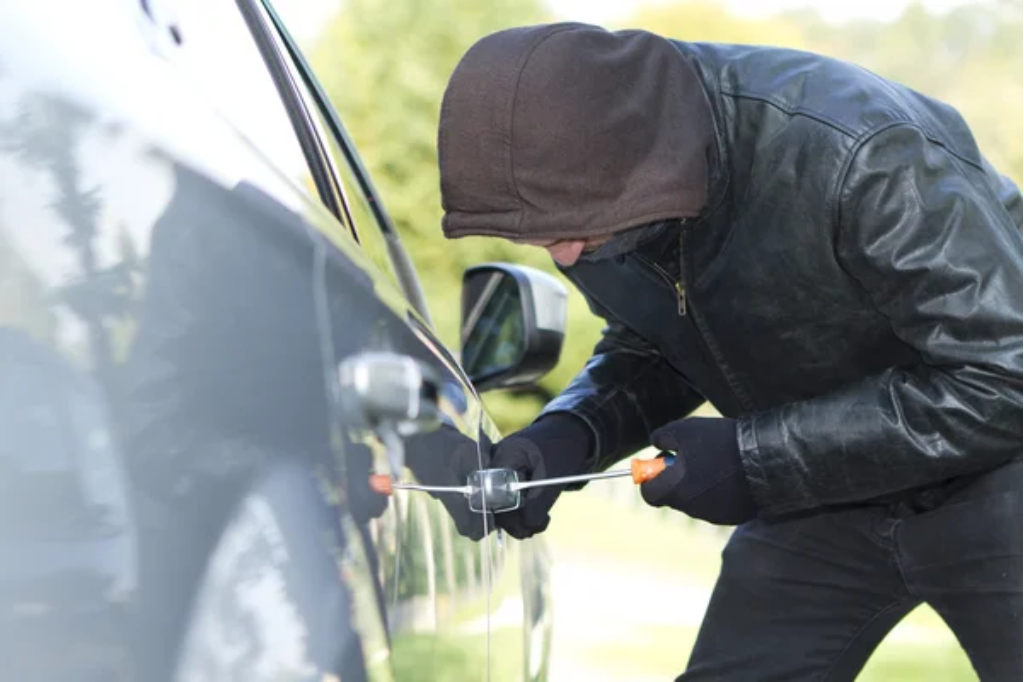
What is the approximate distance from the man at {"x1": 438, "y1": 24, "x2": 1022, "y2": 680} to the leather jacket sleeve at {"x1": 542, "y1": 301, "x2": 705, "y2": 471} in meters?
0.11

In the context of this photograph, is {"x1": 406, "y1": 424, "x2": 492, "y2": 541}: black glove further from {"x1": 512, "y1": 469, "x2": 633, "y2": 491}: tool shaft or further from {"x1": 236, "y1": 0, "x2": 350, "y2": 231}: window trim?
{"x1": 236, "y1": 0, "x2": 350, "y2": 231}: window trim

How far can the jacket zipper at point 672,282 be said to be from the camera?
7.36 ft

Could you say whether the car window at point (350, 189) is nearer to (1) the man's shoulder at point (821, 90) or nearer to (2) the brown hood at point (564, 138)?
(2) the brown hood at point (564, 138)

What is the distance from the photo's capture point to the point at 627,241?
2.08 m

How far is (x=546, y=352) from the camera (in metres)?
2.59

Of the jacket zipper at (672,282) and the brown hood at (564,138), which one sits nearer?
the brown hood at (564,138)

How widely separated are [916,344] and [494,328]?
966mm

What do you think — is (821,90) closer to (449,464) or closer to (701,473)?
(701,473)

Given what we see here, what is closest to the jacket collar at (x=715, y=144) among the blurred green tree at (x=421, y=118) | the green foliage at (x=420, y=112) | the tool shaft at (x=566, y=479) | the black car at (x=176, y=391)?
the tool shaft at (x=566, y=479)

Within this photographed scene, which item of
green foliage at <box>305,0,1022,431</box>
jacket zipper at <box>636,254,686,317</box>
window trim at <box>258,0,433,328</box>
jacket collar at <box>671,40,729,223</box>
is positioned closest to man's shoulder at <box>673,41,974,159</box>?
jacket collar at <box>671,40,729,223</box>

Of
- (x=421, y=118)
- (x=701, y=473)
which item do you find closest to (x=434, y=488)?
(x=701, y=473)

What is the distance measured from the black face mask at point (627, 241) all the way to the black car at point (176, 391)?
2.33 ft

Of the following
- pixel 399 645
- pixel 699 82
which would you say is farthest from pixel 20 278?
pixel 699 82

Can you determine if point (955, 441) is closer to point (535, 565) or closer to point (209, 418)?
point (535, 565)
